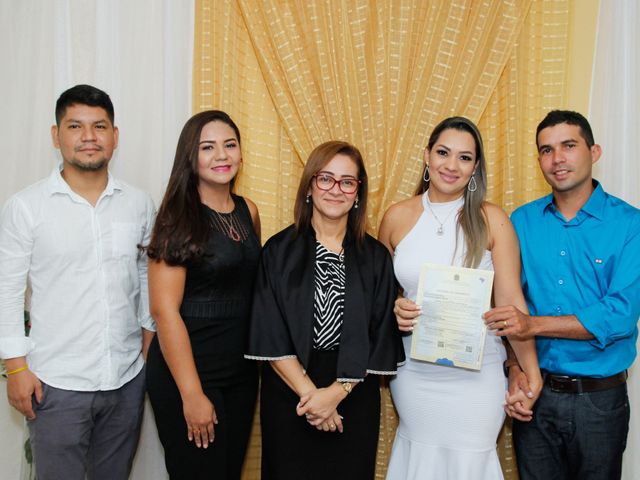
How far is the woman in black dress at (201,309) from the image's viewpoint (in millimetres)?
1944

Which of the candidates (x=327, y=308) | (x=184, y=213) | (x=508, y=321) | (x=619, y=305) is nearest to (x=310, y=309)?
(x=327, y=308)

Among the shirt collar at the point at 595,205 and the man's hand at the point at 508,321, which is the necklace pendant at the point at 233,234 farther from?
the shirt collar at the point at 595,205

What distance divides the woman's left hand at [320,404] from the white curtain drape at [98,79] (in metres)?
1.10

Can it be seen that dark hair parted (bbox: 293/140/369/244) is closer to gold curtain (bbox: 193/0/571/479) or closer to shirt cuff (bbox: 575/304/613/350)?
gold curtain (bbox: 193/0/571/479)

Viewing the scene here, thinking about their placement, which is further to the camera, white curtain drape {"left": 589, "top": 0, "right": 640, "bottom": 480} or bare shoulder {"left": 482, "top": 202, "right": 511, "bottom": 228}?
white curtain drape {"left": 589, "top": 0, "right": 640, "bottom": 480}

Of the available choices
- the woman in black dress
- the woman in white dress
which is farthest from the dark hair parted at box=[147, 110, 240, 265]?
the woman in white dress

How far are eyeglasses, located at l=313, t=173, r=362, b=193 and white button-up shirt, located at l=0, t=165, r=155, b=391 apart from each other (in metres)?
0.77

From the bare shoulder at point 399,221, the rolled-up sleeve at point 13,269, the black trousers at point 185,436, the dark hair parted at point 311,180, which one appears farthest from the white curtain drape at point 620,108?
the rolled-up sleeve at point 13,269

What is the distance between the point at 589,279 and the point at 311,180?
114cm

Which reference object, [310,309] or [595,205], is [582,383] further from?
[310,309]

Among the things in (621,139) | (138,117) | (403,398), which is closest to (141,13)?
(138,117)

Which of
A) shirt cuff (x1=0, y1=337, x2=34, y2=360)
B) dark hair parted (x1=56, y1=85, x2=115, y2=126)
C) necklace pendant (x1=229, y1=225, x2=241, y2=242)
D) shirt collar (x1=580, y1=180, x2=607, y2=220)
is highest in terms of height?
dark hair parted (x1=56, y1=85, x2=115, y2=126)

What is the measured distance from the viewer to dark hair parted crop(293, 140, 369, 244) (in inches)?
81.9

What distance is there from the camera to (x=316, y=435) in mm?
2033
